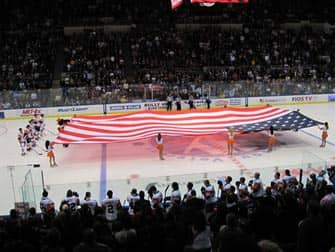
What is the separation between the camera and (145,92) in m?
24.2

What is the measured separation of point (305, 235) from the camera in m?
4.98

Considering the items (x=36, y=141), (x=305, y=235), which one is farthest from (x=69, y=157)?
(x=305, y=235)

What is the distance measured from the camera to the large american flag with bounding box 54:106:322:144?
15758mm

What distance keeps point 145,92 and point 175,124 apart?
24.3 ft

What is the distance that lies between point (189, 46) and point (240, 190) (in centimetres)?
2226

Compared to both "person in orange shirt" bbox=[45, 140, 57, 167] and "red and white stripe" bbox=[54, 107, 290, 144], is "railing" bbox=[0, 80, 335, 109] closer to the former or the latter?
"red and white stripe" bbox=[54, 107, 290, 144]

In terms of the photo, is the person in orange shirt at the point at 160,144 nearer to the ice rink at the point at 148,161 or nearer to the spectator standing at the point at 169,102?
the ice rink at the point at 148,161

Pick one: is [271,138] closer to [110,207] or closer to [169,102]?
[169,102]

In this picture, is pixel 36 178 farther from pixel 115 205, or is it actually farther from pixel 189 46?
pixel 189 46

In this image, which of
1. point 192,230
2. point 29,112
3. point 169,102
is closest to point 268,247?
point 192,230

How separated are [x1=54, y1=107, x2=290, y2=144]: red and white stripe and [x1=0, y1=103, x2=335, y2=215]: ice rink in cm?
83

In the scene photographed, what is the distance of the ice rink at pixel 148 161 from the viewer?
11117 mm

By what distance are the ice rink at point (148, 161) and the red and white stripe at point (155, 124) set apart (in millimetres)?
825

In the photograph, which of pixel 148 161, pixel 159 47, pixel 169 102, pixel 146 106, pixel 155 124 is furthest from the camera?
pixel 159 47
